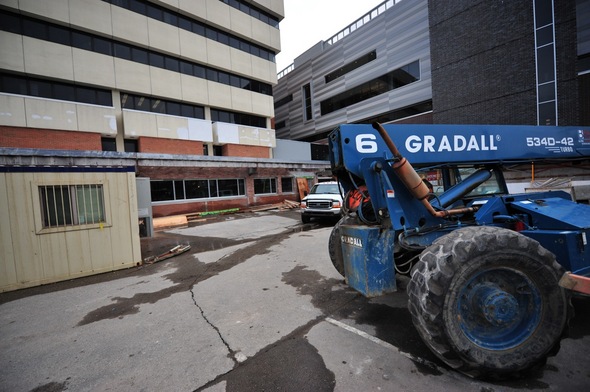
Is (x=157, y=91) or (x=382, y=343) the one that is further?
(x=157, y=91)

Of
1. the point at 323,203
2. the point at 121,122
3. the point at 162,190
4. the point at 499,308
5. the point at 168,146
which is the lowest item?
the point at 499,308

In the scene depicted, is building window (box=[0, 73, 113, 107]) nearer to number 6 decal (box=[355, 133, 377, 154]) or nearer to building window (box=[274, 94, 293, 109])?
number 6 decal (box=[355, 133, 377, 154])

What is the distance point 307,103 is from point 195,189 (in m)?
24.6

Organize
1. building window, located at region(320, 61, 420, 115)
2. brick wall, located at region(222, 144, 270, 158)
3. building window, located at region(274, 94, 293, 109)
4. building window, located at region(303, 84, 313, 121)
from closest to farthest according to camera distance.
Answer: brick wall, located at region(222, 144, 270, 158)
building window, located at region(320, 61, 420, 115)
building window, located at region(303, 84, 313, 121)
building window, located at region(274, 94, 293, 109)

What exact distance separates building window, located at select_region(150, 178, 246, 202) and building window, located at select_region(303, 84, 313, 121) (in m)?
20.4

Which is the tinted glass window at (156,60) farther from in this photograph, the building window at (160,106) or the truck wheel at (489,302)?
the truck wheel at (489,302)

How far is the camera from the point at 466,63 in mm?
17578

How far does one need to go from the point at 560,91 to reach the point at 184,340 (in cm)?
2111

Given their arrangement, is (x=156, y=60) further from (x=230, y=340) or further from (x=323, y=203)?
(x=230, y=340)

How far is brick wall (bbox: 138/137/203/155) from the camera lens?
61.1 feet

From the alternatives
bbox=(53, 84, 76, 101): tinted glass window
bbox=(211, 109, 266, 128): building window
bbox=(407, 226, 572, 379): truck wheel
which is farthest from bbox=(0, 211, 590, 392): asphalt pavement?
bbox=(211, 109, 266, 128): building window

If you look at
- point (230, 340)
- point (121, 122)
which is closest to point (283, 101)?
point (121, 122)

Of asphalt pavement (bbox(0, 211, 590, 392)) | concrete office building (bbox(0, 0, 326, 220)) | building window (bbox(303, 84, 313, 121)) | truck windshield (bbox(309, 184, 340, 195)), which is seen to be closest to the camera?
asphalt pavement (bbox(0, 211, 590, 392))

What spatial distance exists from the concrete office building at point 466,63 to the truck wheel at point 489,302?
17653mm
